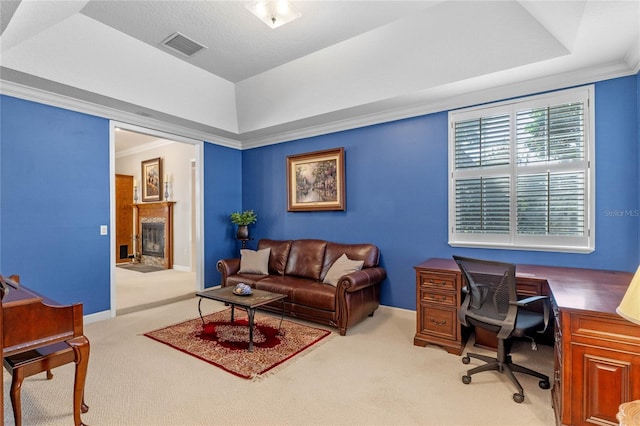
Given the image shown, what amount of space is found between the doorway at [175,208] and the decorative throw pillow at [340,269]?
2.45 metres

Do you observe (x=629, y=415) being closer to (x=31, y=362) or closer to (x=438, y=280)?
(x=438, y=280)

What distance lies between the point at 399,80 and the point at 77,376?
376cm

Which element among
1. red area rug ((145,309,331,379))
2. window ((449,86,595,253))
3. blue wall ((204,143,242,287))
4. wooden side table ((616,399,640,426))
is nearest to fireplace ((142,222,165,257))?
blue wall ((204,143,242,287))

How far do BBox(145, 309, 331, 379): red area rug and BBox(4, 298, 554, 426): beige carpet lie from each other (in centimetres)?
12

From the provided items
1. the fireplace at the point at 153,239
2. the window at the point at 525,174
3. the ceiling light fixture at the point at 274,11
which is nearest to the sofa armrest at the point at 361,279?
the window at the point at 525,174

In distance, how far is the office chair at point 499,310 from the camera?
2334 millimetres

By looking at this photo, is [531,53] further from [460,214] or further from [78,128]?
[78,128]

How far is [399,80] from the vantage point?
354cm

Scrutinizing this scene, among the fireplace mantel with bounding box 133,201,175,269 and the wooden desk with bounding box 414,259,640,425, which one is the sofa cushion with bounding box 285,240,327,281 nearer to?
the wooden desk with bounding box 414,259,640,425

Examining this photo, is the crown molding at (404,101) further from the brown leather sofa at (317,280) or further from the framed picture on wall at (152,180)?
the framed picture on wall at (152,180)

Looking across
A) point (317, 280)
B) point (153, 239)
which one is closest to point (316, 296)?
point (317, 280)

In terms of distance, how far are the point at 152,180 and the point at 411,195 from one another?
6.71 metres

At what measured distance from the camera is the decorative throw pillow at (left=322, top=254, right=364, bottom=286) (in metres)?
3.90

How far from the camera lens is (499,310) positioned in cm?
244
